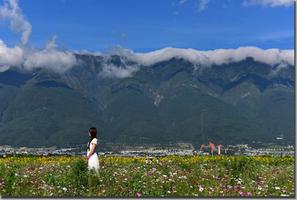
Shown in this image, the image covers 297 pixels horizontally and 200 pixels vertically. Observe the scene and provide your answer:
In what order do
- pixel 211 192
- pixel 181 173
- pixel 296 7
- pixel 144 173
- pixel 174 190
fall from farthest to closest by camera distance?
pixel 181 173 < pixel 144 173 < pixel 174 190 < pixel 211 192 < pixel 296 7

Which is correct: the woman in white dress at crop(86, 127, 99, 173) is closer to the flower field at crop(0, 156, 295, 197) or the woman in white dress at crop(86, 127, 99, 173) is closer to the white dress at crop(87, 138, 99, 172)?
the white dress at crop(87, 138, 99, 172)

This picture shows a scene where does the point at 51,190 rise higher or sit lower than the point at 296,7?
lower

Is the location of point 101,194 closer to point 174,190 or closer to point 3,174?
point 174,190

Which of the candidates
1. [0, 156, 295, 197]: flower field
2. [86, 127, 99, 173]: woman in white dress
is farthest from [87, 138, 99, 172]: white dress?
[0, 156, 295, 197]: flower field

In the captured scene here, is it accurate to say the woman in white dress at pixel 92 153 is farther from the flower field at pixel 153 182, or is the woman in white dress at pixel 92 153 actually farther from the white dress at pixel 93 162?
the flower field at pixel 153 182

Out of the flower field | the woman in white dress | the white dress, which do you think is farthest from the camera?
the woman in white dress

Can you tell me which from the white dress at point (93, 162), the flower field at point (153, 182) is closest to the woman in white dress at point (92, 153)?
the white dress at point (93, 162)

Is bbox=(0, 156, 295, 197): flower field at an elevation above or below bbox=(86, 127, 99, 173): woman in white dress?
below

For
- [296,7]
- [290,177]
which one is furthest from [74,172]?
[296,7]

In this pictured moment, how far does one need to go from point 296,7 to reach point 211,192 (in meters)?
4.84

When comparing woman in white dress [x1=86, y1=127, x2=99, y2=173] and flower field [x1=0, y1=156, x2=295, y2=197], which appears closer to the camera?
flower field [x1=0, y1=156, x2=295, y2=197]

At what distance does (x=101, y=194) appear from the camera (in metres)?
13.6

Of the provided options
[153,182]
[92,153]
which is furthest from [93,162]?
[153,182]

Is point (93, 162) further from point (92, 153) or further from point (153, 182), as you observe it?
point (153, 182)
